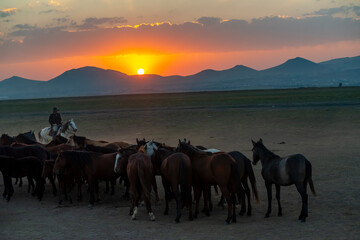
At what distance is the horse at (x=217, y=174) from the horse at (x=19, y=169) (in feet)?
14.8

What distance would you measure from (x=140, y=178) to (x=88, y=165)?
6.59 ft

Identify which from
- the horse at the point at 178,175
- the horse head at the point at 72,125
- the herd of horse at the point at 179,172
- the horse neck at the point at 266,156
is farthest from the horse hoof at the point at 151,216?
the horse head at the point at 72,125

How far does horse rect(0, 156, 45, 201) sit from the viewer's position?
40.3 feet

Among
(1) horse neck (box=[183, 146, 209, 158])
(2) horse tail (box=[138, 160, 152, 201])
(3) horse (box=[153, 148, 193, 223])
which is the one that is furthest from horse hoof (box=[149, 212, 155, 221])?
(1) horse neck (box=[183, 146, 209, 158])

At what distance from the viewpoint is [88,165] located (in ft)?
37.7

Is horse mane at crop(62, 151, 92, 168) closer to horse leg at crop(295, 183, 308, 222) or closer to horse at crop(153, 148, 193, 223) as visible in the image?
horse at crop(153, 148, 193, 223)

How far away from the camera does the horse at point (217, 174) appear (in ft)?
31.4

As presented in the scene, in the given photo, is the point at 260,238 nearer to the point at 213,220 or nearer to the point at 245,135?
the point at 213,220

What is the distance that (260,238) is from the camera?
825 cm

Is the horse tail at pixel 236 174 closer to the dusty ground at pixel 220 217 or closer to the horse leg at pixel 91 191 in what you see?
the dusty ground at pixel 220 217

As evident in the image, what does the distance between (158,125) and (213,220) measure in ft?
74.7

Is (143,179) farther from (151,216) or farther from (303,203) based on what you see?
(303,203)

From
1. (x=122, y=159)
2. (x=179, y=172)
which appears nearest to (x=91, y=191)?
(x=122, y=159)

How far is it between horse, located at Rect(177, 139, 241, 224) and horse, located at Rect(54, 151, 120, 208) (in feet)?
7.77
